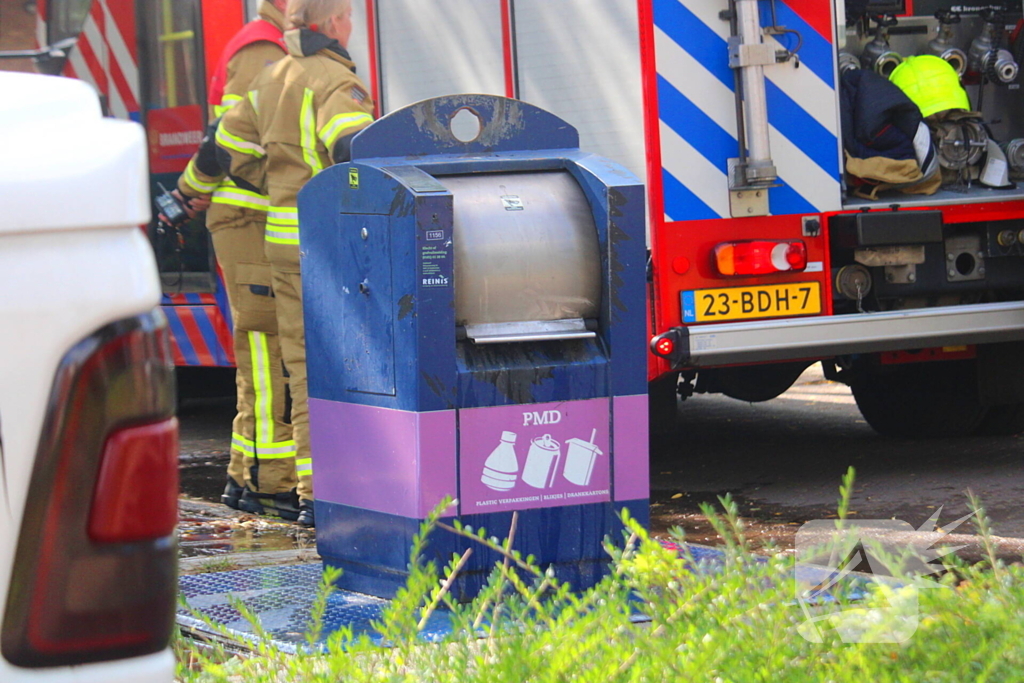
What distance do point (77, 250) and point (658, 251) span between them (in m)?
3.66

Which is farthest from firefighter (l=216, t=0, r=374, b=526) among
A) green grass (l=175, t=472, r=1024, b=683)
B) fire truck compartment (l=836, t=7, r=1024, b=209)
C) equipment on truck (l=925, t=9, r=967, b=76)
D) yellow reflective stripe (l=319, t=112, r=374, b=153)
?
equipment on truck (l=925, t=9, r=967, b=76)

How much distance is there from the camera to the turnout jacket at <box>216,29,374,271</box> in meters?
4.74

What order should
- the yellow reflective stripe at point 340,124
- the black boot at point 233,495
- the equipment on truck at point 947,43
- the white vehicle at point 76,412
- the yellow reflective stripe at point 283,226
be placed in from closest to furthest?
the white vehicle at point 76,412
the yellow reflective stripe at point 340,124
the yellow reflective stripe at point 283,226
the black boot at point 233,495
the equipment on truck at point 947,43

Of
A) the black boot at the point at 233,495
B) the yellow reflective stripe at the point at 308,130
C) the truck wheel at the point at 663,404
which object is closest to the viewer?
the yellow reflective stripe at the point at 308,130

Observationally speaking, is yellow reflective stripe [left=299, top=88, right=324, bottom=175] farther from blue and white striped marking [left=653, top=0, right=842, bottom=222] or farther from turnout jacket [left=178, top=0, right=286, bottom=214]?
blue and white striped marking [left=653, top=0, right=842, bottom=222]

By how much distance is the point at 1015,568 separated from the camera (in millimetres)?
2547

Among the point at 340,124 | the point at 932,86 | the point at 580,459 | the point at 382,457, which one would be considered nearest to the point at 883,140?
the point at 932,86

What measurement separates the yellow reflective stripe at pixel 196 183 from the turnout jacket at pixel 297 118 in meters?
0.33

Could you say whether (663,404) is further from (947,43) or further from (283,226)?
(947,43)

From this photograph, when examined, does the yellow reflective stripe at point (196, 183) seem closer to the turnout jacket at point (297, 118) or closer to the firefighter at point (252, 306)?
the firefighter at point (252, 306)

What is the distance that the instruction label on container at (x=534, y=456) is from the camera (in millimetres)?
3543

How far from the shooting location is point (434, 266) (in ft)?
11.3

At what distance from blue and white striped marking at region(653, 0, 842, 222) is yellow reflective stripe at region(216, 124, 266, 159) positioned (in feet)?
4.79

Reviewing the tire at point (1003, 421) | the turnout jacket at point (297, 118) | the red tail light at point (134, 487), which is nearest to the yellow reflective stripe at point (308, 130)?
the turnout jacket at point (297, 118)
